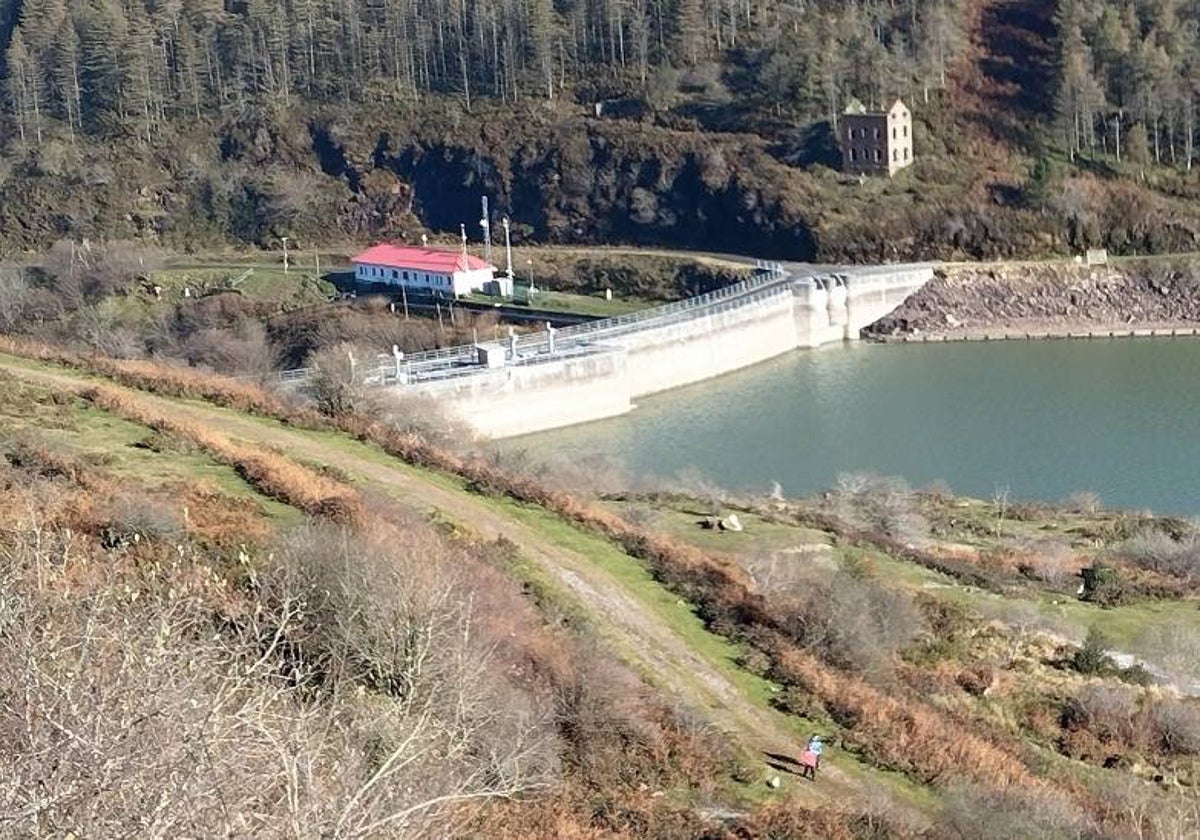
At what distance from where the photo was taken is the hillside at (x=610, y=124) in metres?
69.6

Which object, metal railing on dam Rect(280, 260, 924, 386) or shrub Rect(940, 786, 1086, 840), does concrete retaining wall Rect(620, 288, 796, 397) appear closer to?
metal railing on dam Rect(280, 260, 924, 386)

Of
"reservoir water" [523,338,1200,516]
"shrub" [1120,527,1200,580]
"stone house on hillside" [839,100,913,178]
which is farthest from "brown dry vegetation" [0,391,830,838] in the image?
"stone house on hillside" [839,100,913,178]

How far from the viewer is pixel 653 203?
243 feet

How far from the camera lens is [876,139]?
6988 cm

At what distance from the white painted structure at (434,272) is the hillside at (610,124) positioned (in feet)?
29.5

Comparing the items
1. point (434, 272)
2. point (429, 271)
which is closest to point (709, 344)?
point (434, 272)

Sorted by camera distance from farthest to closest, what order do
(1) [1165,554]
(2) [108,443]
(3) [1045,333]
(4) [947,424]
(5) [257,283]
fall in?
(5) [257,283] < (3) [1045,333] < (4) [947,424] < (1) [1165,554] < (2) [108,443]

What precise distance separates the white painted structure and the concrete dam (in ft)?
30.7

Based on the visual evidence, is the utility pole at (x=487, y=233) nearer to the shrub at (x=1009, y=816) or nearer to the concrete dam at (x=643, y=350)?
the concrete dam at (x=643, y=350)

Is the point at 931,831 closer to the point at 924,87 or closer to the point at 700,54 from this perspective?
the point at 924,87

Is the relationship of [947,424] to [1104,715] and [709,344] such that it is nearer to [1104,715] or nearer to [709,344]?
[709,344]

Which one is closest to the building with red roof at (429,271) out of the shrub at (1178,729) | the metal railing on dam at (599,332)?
the metal railing on dam at (599,332)

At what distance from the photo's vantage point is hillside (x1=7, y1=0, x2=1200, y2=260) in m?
69.6

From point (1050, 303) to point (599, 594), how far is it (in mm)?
50213
